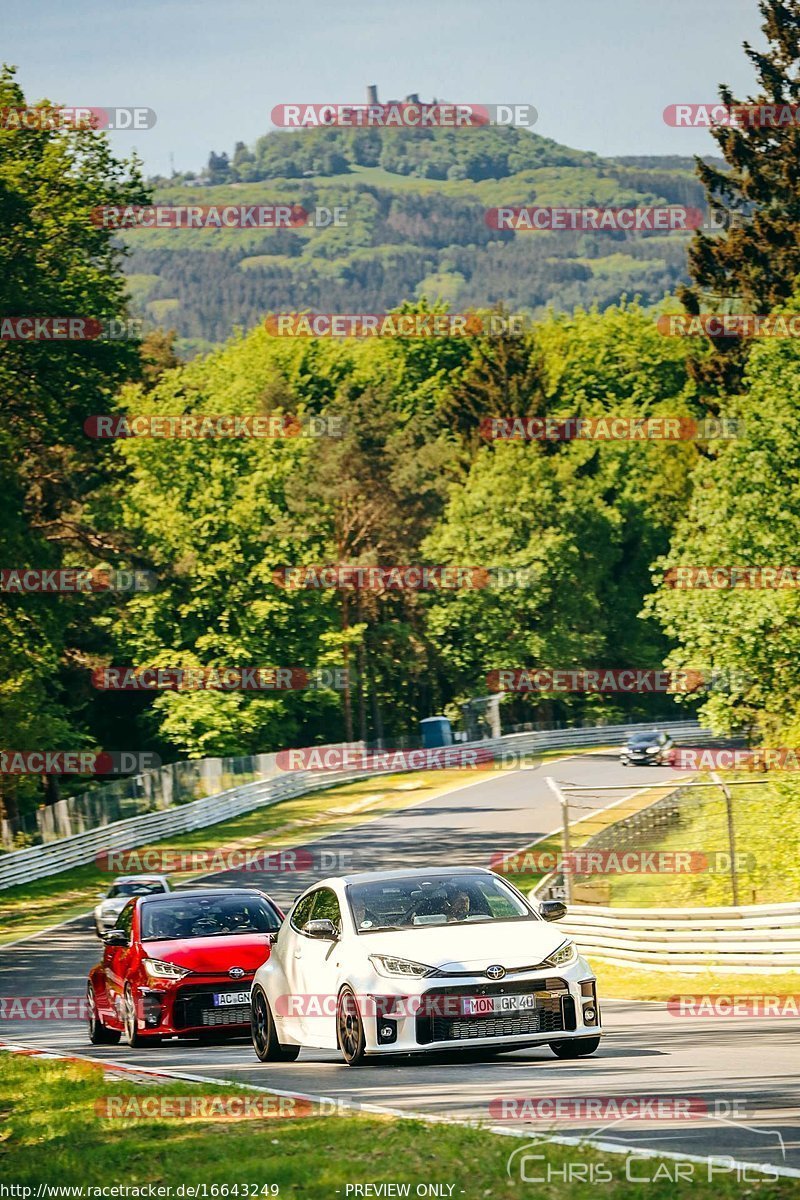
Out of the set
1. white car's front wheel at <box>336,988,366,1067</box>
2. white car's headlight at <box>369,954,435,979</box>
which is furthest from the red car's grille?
white car's headlight at <box>369,954,435,979</box>

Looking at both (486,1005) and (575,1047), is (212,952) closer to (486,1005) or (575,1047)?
(575,1047)

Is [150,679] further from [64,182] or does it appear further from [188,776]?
[64,182]

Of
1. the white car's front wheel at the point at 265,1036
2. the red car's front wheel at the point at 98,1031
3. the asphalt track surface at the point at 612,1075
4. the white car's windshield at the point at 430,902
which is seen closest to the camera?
the asphalt track surface at the point at 612,1075

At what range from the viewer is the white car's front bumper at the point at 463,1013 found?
12.1 metres

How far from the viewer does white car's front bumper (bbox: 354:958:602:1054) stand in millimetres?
12055

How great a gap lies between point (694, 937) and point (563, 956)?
36.4ft

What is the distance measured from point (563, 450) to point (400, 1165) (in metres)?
86.4

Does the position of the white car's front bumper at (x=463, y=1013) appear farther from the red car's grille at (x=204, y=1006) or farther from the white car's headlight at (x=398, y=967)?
the red car's grille at (x=204, y=1006)

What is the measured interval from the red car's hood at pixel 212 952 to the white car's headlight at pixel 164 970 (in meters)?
0.04

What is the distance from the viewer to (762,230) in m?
63.1

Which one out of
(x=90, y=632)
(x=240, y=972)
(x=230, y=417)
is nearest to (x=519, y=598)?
(x=230, y=417)

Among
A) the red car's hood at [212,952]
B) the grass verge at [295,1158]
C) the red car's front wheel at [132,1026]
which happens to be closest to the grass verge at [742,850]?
the red car's hood at [212,952]

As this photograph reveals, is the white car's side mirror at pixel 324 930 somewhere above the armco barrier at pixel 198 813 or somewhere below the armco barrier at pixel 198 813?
above

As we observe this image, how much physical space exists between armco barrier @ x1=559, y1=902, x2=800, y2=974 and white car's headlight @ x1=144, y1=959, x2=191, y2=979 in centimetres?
774
